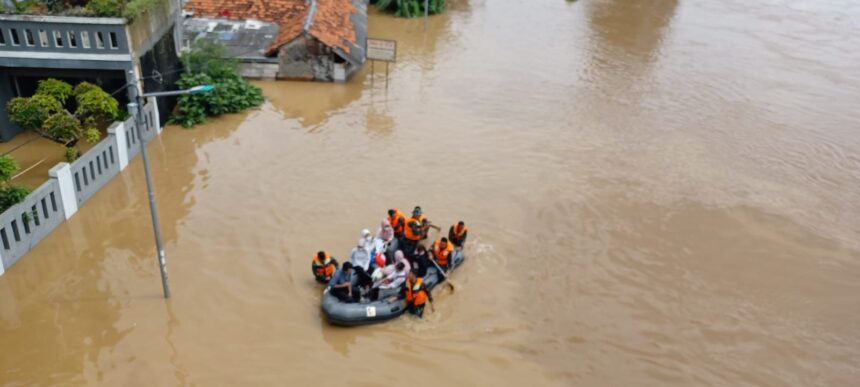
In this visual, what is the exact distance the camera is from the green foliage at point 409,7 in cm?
2744

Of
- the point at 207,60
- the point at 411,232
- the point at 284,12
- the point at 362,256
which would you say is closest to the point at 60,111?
the point at 207,60

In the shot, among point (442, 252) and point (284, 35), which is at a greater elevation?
point (284, 35)

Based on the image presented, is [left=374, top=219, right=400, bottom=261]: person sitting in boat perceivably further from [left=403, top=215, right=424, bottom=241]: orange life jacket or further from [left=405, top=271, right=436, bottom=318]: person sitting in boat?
[left=405, top=271, right=436, bottom=318]: person sitting in boat

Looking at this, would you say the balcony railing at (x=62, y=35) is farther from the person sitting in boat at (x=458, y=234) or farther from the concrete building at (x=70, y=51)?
the person sitting in boat at (x=458, y=234)

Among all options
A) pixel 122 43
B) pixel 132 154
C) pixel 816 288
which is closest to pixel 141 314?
pixel 132 154

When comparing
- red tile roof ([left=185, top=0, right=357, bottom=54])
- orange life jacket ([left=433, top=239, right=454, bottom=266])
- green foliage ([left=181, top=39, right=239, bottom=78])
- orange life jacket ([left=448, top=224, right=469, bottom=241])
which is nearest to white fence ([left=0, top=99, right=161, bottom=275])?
green foliage ([left=181, top=39, right=239, bottom=78])

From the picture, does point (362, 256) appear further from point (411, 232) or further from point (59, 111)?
point (59, 111)

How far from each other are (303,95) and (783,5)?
2545 centimetres

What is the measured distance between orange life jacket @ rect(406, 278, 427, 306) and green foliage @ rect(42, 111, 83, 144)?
25.6 feet

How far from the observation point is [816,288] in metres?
12.7

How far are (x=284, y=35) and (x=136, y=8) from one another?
5.82 m

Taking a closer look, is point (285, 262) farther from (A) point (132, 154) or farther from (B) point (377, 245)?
(A) point (132, 154)

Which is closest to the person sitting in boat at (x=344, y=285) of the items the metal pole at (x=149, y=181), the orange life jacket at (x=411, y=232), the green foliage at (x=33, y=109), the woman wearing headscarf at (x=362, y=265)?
the woman wearing headscarf at (x=362, y=265)

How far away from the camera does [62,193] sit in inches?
493
